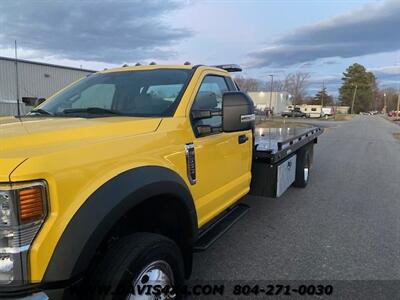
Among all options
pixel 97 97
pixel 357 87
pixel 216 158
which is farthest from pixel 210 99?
pixel 357 87

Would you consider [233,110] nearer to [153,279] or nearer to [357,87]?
[153,279]

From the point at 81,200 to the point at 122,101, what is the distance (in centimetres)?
172

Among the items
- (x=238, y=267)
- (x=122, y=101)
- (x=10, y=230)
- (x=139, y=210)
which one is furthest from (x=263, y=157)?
(x=10, y=230)

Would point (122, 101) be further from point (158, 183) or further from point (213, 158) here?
point (158, 183)

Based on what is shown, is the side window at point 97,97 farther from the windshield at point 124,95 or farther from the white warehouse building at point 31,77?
the white warehouse building at point 31,77

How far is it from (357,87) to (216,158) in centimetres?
13863

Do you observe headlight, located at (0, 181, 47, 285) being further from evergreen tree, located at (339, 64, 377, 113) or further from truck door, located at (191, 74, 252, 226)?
evergreen tree, located at (339, 64, 377, 113)

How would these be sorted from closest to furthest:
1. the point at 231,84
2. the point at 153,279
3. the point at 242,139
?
the point at 153,279
the point at 242,139
the point at 231,84

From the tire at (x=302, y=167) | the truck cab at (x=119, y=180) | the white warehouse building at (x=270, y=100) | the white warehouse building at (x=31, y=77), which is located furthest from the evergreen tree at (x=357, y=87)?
the truck cab at (x=119, y=180)

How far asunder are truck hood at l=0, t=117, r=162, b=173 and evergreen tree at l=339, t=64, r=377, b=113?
136023 mm

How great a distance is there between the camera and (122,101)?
362 centimetres

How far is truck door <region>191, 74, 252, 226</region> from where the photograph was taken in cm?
339

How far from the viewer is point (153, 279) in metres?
2.53

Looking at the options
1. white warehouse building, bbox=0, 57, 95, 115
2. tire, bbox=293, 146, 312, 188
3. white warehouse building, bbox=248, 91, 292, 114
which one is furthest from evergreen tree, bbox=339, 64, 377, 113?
tire, bbox=293, 146, 312, 188
